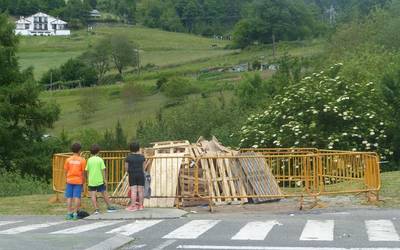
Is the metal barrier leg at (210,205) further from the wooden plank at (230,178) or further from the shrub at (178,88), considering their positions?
the shrub at (178,88)

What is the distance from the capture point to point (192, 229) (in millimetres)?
13844

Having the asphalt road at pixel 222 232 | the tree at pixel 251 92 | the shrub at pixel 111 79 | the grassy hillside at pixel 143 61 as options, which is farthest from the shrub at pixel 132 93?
the asphalt road at pixel 222 232

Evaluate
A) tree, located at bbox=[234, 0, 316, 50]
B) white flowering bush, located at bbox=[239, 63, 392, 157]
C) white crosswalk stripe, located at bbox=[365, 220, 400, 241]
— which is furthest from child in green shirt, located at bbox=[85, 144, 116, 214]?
tree, located at bbox=[234, 0, 316, 50]

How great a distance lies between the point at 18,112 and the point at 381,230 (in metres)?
37.0

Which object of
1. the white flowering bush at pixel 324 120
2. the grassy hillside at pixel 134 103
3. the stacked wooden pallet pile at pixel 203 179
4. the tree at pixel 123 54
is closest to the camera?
the stacked wooden pallet pile at pixel 203 179

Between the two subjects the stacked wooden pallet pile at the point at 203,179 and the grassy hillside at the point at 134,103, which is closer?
the stacked wooden pallet pile at the point at 203,179

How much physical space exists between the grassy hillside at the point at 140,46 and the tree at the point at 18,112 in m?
67.9

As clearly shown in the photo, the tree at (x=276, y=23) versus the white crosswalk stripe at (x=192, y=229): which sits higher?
the tree at (x=276, y=23)

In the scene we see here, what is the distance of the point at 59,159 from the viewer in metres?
21.1

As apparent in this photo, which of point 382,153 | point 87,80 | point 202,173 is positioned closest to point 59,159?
point 202,173

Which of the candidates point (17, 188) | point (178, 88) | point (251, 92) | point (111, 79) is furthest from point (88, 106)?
point (17, 188)

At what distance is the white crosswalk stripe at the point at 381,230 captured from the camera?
12.2 meters

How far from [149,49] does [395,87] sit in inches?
4532

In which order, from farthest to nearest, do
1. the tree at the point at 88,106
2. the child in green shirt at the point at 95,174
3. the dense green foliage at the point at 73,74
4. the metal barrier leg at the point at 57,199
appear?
1. the dense green foliage at the point at 73,74
2. the tree at the point at 88,106
3. the metal barrier leg at the point at 57,199
4. the child in green shirt at the point at 95,174
